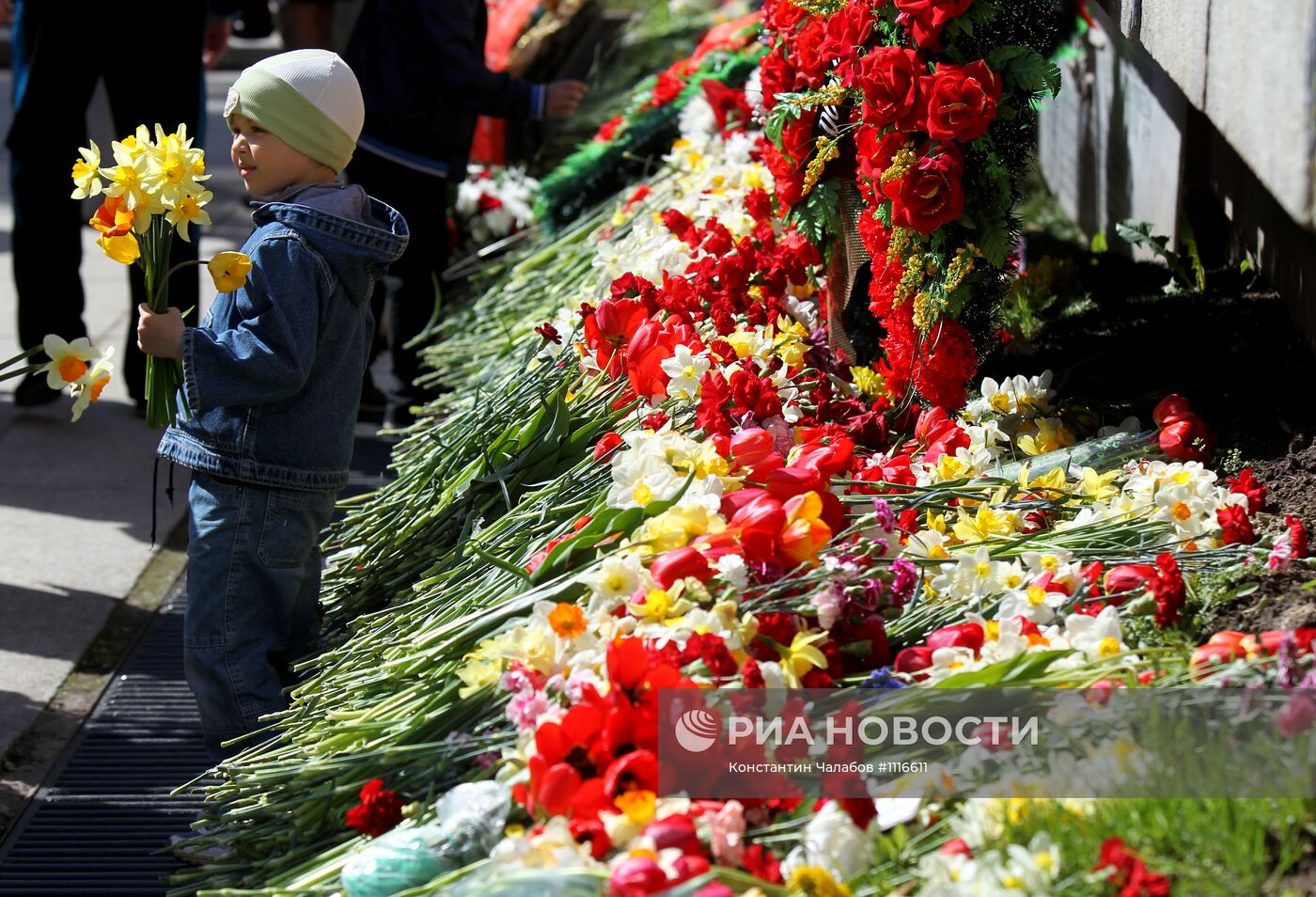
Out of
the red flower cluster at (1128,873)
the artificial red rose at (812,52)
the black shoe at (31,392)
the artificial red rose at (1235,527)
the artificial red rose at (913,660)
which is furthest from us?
the black shoe at (31,392)

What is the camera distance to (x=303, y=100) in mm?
2592

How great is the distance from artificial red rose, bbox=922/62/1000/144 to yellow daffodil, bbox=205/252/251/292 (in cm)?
126

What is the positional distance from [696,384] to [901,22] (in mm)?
819

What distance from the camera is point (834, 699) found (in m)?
1.94

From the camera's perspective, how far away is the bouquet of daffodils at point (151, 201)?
7.82 ft

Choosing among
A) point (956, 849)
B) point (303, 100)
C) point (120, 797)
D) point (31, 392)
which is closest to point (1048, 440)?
point (956, 849)

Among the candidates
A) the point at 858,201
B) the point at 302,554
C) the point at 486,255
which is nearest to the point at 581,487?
the point at 302,554

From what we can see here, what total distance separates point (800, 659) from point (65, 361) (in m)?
1.38

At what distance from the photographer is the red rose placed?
103 inches

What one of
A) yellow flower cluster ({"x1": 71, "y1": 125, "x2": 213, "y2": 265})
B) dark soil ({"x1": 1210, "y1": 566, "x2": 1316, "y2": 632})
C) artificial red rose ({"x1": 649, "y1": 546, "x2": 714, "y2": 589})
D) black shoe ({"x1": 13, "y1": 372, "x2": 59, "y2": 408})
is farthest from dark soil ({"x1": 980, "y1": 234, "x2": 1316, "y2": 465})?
black shoe ({"x1": 13, "y1": 372, "x2": 59, "y2": 408})

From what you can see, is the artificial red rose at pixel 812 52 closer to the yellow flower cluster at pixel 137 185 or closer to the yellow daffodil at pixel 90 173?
the yellow flower cluster at pixel 137 185

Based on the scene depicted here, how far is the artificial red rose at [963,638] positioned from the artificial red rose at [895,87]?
108cm

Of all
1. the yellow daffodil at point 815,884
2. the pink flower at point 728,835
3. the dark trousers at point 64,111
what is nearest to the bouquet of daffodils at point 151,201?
the pink flower at point 728,835

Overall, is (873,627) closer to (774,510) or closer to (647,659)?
(774,510)
